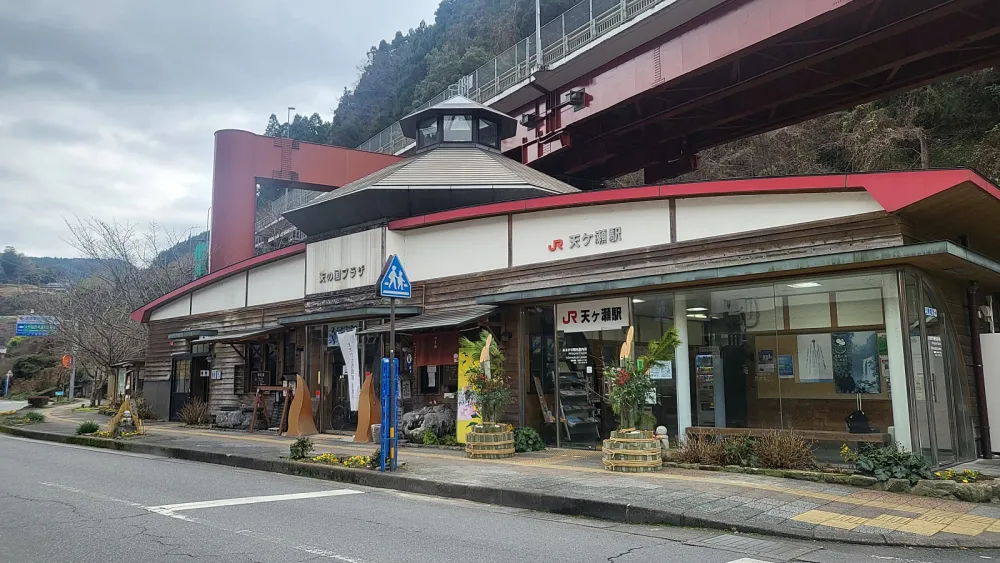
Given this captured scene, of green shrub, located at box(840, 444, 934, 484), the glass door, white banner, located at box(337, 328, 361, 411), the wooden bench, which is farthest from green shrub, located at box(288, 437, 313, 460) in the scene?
the glass door

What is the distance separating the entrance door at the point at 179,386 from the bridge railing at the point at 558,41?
44.3ft

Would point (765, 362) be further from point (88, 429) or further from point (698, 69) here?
point (88, 429)

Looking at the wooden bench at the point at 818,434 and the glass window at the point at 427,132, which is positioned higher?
the glass window at the point at 427,132

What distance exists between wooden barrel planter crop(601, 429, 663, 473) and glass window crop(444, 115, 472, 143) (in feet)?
37.5

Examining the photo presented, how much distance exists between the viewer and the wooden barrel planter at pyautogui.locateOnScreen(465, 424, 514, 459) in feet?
40.8

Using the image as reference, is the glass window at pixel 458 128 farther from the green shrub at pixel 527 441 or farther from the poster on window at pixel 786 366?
the poster on window at pixel 786 366

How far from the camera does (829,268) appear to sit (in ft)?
33.3

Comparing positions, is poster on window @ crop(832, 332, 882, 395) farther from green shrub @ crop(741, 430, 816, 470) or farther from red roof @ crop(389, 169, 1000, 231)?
red roof @ crop(389, 169, 1000, 231)

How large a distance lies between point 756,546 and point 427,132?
15.9 metres

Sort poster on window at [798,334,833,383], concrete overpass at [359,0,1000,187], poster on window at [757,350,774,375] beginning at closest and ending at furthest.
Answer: poster on window at [798,334,833,383] → poster on window at [757,350,774,375] → concrete overpass at [359,0,1000,187]

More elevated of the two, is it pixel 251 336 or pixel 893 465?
pixel 251 336

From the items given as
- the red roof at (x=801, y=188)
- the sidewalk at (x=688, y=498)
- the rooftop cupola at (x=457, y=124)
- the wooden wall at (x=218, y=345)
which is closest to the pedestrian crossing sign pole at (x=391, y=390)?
the sidewalk at (x=688, y=498)

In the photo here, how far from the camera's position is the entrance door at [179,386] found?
2362cm

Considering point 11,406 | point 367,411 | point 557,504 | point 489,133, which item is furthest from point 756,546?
point 11,406
